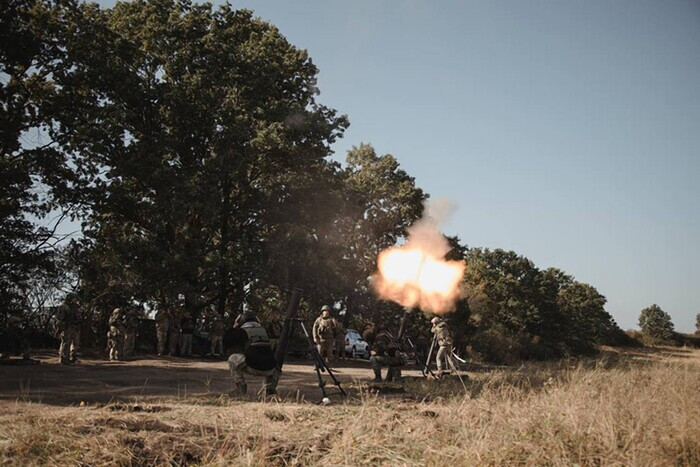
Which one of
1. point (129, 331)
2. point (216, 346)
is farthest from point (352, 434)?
point (216, 346)

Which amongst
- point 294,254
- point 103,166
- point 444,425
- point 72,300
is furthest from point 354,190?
point 444,425

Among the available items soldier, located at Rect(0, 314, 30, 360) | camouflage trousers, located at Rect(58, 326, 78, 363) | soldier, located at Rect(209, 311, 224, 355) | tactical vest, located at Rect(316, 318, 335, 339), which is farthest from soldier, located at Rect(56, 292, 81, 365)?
tactical vest, located at Rect(316, 318, 335, 339)

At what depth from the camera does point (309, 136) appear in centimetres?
2605

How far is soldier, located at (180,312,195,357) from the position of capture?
21.5 m

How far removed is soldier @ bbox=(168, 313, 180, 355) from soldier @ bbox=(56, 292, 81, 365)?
542cm

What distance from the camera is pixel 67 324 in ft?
52.2

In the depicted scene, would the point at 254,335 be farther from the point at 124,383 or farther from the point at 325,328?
the point at 325,328

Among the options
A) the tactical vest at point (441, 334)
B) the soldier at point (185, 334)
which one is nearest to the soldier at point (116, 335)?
the soldier at point (185, 334)

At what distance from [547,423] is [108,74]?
70.1 ft

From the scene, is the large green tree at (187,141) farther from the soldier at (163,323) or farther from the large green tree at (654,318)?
the large green tree at (654,318)

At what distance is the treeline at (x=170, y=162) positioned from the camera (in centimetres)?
1927

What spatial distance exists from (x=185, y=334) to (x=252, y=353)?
13.5 m

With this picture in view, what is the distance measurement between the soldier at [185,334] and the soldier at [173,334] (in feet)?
1.10

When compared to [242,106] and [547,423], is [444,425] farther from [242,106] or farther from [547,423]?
[242,106]
